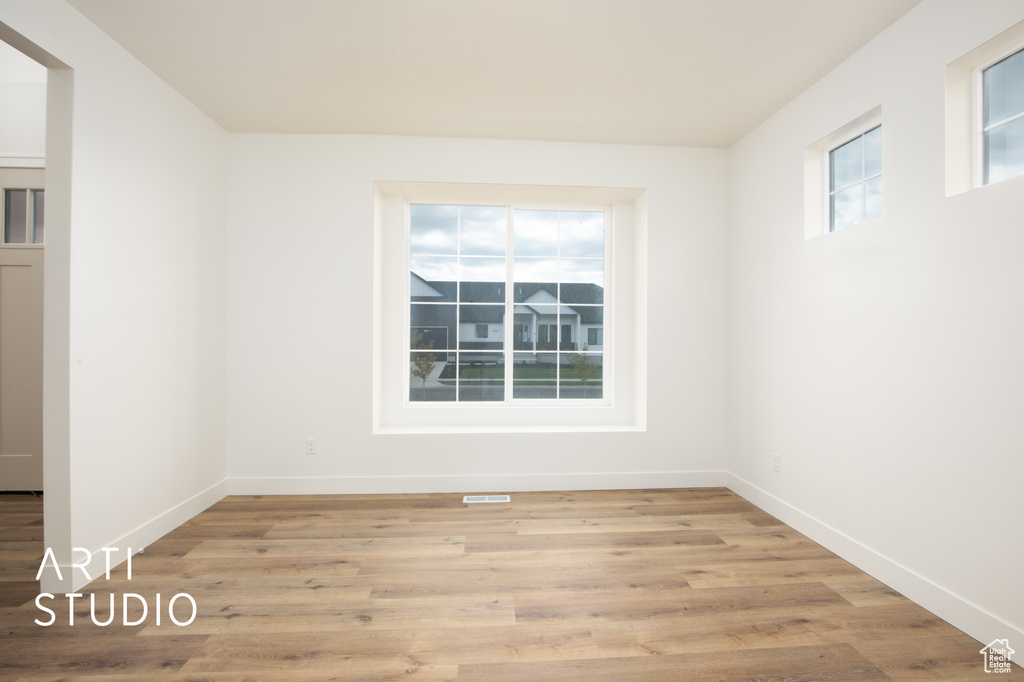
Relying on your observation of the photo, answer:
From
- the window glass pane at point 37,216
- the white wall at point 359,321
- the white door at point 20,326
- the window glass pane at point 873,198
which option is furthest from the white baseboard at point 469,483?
the window glass pane at point 37,216

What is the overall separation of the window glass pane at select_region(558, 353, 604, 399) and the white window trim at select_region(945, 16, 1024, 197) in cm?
264

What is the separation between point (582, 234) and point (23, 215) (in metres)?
4.36

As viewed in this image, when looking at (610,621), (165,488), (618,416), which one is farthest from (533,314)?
(165,488)

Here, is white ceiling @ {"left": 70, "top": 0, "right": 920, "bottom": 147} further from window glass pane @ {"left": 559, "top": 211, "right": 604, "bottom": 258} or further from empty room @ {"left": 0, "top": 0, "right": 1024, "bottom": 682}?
window glass pane @ {"left": 559, "top": 211, "right": 604, "bottom": 258}

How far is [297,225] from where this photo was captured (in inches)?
142

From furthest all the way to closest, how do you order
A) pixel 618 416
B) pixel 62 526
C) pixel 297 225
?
1. pixel 618 416
2. pixel 297 225
3. pixel 62 526

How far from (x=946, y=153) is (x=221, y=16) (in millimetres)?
3434

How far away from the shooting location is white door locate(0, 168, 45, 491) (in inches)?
136

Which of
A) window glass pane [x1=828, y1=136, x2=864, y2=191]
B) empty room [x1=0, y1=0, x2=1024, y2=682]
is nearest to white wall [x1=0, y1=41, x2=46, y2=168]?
empty room [x1=0, y1=0, x2=1024, y2=682]

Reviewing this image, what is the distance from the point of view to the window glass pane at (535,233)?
422 cm

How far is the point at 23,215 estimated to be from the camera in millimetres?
3514

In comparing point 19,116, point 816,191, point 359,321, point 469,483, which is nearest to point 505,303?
point 359,321

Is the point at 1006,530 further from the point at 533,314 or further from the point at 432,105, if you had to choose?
the point at 432,105

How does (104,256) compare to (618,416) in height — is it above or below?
above
